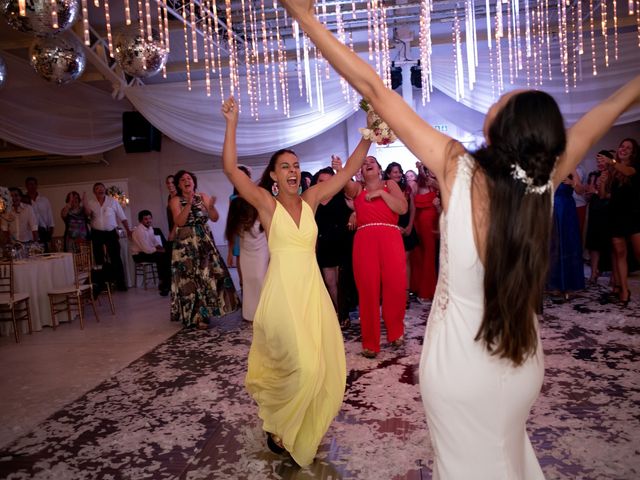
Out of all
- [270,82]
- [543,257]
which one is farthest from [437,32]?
[543,257]

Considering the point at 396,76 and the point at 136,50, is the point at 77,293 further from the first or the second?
the point at 396,76

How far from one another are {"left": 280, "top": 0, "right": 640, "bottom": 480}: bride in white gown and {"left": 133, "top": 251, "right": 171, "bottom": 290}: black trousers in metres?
8.09

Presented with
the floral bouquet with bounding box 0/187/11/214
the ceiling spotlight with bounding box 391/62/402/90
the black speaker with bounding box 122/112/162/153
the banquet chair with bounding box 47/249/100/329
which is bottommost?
the banquet chair with bounding box 47/249/100/329

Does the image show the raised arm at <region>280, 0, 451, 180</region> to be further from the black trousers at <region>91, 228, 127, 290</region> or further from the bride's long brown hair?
the black trousers at <region>91, 228, 127, 290</region>

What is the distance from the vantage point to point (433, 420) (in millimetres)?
1570

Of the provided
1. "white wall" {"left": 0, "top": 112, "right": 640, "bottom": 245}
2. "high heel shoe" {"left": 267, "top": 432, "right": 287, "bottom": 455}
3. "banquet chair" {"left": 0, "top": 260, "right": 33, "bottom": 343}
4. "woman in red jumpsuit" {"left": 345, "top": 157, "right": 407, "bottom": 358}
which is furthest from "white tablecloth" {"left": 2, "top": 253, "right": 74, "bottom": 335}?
"white wall" {"left": 0, "top": 112, "right": 640, "bottom": 245}

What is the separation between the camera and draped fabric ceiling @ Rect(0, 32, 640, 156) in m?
8.72

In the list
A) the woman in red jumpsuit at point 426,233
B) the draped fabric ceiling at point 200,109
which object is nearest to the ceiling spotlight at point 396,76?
the draped fabric ceiling at point 200,109

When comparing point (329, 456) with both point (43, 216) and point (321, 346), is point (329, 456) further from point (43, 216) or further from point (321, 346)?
point (43, 216)

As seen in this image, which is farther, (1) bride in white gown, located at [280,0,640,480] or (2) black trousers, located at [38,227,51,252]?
(2) black trousers, located at [38,227,51,252]

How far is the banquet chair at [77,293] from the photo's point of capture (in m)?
6.77

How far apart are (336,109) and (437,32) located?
2.09m

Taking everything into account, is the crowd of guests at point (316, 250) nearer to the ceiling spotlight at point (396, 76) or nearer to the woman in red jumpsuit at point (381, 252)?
the woman in red jumpsuit at point (381, 252)

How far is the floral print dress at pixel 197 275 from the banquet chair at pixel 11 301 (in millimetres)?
1655
